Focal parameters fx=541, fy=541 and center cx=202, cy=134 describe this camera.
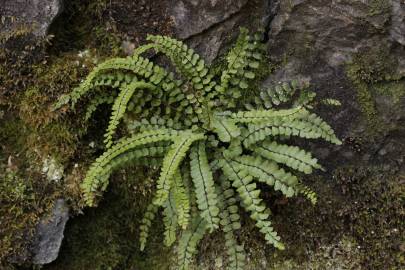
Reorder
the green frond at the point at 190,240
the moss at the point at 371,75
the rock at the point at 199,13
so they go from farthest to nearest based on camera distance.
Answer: the rock at the point at 199,13
the moss at the point at 371,75
the green frond at the point at 190,240

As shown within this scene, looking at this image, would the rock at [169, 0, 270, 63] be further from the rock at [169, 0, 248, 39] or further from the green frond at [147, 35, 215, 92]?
the green frond at [147, 35, 215, 92]

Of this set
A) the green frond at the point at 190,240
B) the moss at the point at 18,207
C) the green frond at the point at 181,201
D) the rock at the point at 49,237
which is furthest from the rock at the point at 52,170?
the green frond at the point at 190,240

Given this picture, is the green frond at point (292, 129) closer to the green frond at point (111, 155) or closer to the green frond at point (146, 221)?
the green frond at point (111, 155)

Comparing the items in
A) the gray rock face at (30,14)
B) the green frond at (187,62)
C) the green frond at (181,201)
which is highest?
the gray rock face at (30,14)

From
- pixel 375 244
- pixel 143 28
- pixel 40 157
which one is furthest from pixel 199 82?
pixel 375 244

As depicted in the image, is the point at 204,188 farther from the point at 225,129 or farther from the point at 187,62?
the point at 187,62

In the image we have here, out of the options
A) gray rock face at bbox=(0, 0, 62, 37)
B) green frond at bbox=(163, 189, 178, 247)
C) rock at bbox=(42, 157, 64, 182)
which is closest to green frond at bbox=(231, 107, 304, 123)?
green frond at bbox=(163, 189, 178, 247)

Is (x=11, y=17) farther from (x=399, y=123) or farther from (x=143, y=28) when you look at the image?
(x=399, y=123)
